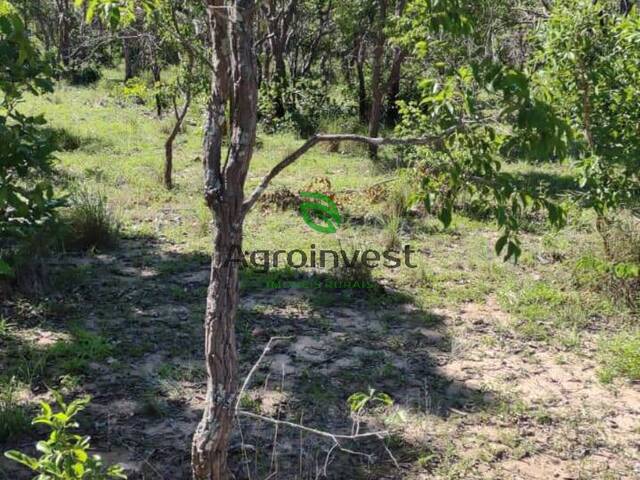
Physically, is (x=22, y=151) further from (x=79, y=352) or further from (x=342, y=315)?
(x=342, y=315)

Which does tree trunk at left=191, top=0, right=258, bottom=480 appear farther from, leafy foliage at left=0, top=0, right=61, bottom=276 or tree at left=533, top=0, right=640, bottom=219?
tree at left=533, top=0, right=640, bottom=219

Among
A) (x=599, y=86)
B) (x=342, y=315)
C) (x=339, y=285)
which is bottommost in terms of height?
(x=342, y=315)

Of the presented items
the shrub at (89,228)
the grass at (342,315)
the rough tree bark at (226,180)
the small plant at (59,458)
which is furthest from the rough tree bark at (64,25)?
the small plant at (59,458)

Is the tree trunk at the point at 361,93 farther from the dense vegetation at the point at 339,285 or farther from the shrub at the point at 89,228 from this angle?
the shrub at the point at 89,228

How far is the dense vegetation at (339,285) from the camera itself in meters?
2.33

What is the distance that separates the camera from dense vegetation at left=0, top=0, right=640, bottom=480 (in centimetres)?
233

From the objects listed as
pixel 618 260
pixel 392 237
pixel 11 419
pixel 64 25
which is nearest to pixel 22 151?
pixel 11 419

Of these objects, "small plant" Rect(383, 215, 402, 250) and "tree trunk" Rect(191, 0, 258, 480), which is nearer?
"tree trunk" Rect(191, 0, 258, 480)

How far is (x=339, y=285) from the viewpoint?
592 centimetres

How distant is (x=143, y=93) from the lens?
8297 millimetres

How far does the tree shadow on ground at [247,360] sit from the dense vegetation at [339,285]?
0.02 meters

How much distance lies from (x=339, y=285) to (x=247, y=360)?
1.56 m

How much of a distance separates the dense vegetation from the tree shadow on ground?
Result: 0.06ft

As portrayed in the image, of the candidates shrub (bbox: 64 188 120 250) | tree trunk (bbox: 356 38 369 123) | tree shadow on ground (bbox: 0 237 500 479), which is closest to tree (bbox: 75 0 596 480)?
tree shadow on ground (bbox: 0 237 500 479)
